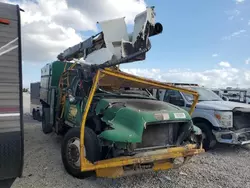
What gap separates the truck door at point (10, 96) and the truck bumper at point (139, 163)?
1489mm

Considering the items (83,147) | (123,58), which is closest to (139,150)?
(83,147)

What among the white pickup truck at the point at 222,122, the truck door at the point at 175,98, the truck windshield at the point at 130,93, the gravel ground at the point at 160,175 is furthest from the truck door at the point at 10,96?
the truck door at the point at 175,98

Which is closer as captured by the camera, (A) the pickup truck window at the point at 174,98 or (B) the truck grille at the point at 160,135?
(B) the truck grille at the point at 160,135

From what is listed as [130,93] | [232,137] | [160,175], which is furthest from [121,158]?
[232,137]

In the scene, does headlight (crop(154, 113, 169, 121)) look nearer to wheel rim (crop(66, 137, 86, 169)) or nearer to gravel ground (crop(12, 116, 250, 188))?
gravel ground (crop(12, 116, 250, 188))

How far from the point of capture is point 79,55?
689 cm

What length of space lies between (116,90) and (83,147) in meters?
2.27

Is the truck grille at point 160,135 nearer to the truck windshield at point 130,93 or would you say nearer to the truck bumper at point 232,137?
the truck windshield at point 130,93

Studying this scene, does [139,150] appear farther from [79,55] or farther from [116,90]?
[79,55]

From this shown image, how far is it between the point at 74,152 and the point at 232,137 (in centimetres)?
440

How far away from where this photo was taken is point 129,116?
4.41 m

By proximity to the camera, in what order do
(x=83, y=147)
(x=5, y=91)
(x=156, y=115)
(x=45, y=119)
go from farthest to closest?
(x=45, y=119) < (x=156, y=115) < (x=83, y=147) < (x=5, y=91)

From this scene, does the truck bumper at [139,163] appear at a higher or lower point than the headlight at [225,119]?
lower

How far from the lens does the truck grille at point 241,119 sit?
7.30m
